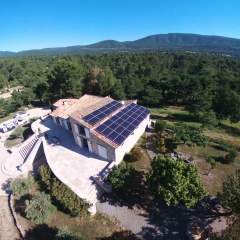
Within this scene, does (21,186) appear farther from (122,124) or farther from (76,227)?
(122,124)

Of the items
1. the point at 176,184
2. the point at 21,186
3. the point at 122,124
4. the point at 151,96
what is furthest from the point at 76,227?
the point at 151,96

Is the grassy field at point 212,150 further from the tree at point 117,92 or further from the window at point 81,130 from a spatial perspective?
the window at point 81,130

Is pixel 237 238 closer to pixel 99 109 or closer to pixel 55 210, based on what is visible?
pixel 55 210

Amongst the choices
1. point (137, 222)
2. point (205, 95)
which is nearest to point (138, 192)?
point (137, 222)

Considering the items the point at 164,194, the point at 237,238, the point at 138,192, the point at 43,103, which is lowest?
the point at 43,103

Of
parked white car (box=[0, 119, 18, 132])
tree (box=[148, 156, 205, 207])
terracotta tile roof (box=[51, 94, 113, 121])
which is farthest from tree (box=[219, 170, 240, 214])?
parked white car (box=[0, 119, 18, 132])
